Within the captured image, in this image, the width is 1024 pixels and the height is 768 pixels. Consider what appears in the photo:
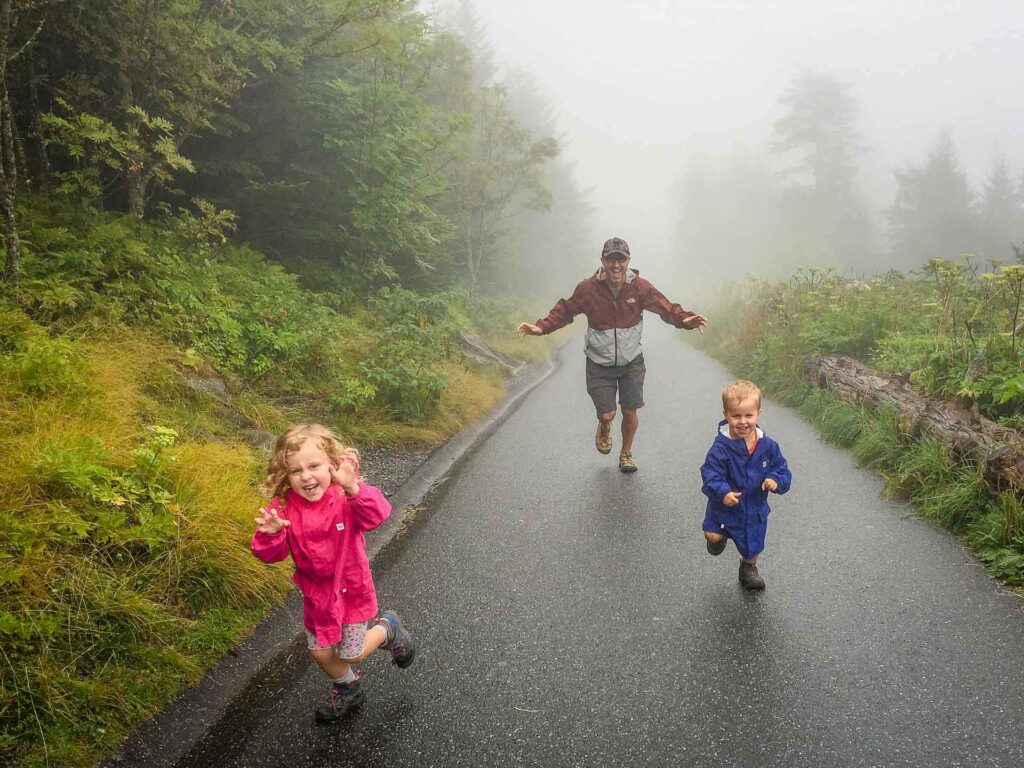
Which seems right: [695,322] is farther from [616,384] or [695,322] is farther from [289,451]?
[289,451]

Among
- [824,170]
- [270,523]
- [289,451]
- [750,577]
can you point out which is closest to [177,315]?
[289,451]

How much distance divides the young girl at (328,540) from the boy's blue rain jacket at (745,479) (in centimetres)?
208

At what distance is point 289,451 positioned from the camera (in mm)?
2416

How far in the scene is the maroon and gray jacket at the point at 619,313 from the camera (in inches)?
225

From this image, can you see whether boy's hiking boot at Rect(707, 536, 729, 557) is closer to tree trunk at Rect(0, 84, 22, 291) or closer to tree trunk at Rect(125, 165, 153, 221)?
tree trunk at Rect(0, 84, 22, 291)

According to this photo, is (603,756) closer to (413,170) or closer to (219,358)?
(219,358)

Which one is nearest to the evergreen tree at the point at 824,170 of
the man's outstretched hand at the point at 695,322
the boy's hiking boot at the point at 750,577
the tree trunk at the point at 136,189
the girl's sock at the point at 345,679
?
the man's outstretched hand at the point at 695,322

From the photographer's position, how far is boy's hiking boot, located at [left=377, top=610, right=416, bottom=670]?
2.69 m

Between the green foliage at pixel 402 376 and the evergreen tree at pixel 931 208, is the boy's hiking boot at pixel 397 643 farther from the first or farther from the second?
the evergreen tree at pixel 931 208

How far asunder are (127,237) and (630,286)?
5.38m

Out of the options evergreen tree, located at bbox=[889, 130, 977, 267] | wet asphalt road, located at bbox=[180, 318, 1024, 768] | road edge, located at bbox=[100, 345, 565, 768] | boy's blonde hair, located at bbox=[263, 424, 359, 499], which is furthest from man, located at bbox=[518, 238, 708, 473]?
evergreen tree, located at bbox=[889, 130, 977, 267]

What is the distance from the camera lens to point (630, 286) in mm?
5707

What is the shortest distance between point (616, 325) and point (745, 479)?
2.62 meters

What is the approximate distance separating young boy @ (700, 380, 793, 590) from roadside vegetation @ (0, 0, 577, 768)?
2775 mm
